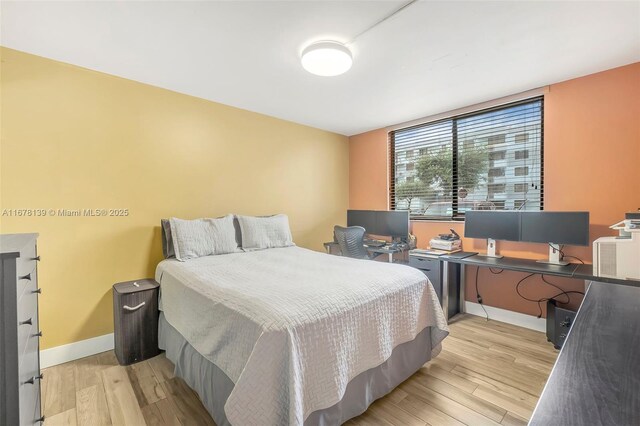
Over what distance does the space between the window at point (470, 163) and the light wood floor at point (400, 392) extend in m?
1.54

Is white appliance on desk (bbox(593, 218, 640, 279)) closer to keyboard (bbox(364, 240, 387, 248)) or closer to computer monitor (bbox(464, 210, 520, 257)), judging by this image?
computer monitor (bbox(464, 210, 520, 257))

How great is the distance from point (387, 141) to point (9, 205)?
13.3 ft

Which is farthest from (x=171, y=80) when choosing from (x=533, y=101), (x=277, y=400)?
(x=533, y=101)

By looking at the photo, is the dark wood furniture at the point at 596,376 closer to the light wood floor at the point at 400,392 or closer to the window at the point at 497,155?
the light wood floor at the point at 400,392

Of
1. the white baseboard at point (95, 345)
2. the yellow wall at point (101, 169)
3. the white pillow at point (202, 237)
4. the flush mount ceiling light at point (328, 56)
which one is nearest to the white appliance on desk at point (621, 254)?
the white baseboard at point (95, 345)

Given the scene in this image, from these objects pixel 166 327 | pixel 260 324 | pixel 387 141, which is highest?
pixel 387 141

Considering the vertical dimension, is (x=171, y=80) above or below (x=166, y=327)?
above

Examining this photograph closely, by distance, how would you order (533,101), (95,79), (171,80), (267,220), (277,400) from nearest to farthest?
(277,400), (95,79), (171,80), (533,101), (267,220)

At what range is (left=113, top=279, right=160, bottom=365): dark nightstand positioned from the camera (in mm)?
2203

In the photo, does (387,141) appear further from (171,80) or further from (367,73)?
(171,80)

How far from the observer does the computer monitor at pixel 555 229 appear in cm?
240

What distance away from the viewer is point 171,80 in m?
2.60

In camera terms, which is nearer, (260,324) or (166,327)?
(260,324)

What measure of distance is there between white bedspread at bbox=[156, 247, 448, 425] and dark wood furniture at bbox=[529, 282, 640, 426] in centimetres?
92
